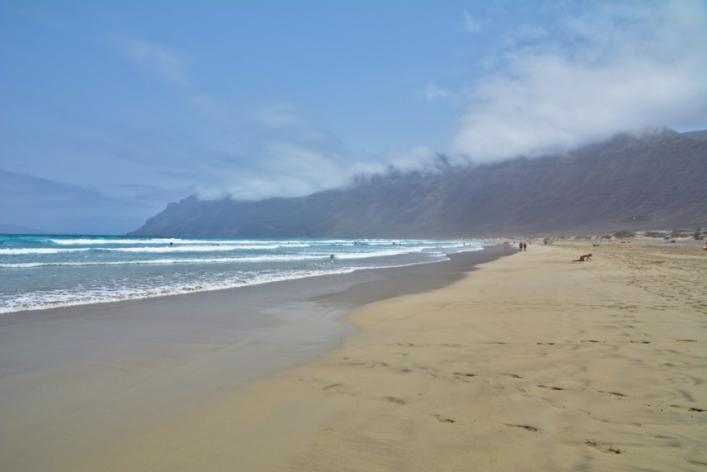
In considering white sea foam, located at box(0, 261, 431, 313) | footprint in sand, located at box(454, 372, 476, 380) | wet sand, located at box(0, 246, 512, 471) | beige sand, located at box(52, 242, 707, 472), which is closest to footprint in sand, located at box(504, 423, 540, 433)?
beige sand, located at box(52, 242, 707, 472)

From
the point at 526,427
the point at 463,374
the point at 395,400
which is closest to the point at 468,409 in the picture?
the point at 526,427

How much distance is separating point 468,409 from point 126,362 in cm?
444

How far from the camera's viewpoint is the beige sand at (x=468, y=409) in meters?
3.17

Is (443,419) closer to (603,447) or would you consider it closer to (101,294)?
(603,447)

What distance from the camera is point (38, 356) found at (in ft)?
20.3

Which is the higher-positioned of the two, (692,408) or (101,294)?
(101,294)

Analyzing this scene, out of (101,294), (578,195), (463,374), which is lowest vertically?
(463,374)

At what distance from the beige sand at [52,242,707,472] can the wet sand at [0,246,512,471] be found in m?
0.32

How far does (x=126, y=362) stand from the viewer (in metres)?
5.95

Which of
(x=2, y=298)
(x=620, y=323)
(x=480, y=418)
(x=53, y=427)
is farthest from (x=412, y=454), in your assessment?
(x=2, y=298)

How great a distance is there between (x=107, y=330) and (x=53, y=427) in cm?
456

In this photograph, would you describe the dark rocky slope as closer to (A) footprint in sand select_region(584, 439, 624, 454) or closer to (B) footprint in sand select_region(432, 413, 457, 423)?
(A) footprint in sand select_region(584, 439, 624, 454)

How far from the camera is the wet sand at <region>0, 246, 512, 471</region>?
364cm

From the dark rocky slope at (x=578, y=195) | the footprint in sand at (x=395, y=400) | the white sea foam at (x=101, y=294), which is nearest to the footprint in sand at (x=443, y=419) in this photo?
the footprint in sand at (x=395, y=400)
